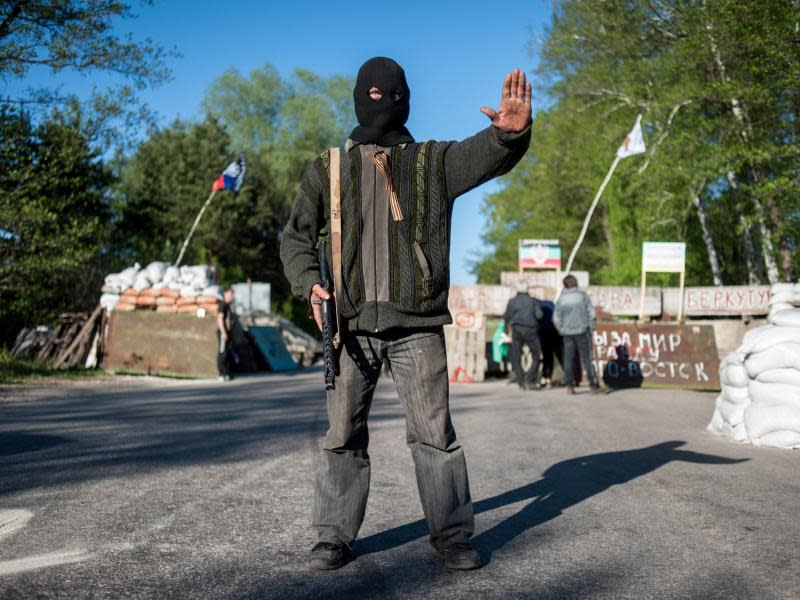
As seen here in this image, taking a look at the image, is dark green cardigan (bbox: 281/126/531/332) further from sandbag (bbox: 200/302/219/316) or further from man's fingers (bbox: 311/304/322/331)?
sandbag (bbox: 200/302/219/316)

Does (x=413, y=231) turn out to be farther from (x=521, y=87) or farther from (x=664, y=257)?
(x=664, y=257)

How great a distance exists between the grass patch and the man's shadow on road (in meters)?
12.2

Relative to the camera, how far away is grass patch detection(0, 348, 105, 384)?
53.6ft

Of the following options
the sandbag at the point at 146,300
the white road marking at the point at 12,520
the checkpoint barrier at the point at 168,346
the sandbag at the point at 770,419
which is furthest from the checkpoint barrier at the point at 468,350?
the white road marking at the point at 12,520

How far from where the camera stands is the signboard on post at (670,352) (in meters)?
16.9

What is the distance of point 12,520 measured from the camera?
451 centimetres

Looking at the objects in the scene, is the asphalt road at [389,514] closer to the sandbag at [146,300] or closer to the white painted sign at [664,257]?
the sandbag at [146,300]

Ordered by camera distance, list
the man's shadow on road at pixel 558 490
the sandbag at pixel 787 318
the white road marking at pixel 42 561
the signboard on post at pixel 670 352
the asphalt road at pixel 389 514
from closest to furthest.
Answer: the asphalt road at pixel 389 514, the white road marking at pixel 42 561, the man's shadow on road at pixel 558 490, the sandbag at pixel 787 318, the signboard on post at pixel 670 352

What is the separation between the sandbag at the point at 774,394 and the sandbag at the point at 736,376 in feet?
0.64

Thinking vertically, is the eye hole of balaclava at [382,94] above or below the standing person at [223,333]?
above

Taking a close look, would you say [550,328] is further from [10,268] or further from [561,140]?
[561,140]

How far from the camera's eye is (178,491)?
545cm

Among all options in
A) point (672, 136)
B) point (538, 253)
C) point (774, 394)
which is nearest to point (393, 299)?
point (774, 394)

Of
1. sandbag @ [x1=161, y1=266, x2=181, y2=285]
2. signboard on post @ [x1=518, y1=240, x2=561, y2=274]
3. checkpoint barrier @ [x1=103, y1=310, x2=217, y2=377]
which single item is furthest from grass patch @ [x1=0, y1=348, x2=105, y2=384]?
signboard on post @ [x1=518, y1=240, x2=561, y2=274]
